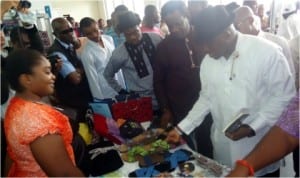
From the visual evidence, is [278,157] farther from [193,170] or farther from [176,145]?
[176,145]

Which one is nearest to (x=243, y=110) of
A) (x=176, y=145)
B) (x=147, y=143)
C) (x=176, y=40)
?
(x=176, y=145)

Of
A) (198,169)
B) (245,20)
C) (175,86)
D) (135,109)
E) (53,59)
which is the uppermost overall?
(245,20)

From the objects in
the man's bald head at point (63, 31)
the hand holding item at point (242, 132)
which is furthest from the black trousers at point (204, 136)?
the man's bald head at point (63, 31)

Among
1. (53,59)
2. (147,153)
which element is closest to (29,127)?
(147,153)

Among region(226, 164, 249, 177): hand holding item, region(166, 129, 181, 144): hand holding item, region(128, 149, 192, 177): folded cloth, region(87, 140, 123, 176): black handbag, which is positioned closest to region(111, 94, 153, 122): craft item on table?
region(87, 140, 123, 176): black handbag

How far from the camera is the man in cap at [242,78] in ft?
4.17

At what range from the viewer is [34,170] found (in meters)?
1.22

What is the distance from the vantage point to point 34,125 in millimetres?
1084

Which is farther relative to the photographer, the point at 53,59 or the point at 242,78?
the point at 53,59

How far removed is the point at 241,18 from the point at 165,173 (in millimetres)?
1254

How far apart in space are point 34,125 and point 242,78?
911 mm

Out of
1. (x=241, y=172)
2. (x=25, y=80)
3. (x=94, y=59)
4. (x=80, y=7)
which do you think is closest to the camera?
(x=241, y=172)

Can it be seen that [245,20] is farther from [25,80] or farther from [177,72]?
[25,80]

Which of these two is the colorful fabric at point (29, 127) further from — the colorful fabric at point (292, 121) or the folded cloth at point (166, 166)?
the colorful fabric at point (292, 121)
